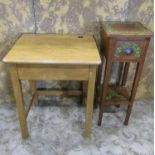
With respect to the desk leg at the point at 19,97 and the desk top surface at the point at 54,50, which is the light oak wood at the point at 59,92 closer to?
the desk leg at the point at 19,97

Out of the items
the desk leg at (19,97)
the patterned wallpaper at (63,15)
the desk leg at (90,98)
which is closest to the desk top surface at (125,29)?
the patterned wallpaper at (63,15)

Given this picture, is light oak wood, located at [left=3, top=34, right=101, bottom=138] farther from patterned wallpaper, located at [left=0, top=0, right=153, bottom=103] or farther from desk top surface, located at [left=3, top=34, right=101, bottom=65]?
patterned wallpaper, located at [left=0, top=0, right=153, bottom=103]

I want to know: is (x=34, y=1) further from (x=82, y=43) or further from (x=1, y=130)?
(x=1, y=130)

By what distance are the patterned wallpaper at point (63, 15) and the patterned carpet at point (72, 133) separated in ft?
2.41

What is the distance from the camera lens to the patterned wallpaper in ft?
4.79

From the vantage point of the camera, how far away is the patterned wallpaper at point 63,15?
1460 mm

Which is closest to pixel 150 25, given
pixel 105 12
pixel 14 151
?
pixel 105 12

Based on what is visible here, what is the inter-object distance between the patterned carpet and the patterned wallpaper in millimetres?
734

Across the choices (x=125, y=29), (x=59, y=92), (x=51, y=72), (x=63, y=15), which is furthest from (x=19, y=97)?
(x=125, y=29)

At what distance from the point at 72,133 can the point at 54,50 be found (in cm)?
76

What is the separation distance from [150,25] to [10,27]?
3.87 feet

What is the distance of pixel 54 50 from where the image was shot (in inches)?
48.8

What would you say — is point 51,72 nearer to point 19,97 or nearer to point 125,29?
point 19,97

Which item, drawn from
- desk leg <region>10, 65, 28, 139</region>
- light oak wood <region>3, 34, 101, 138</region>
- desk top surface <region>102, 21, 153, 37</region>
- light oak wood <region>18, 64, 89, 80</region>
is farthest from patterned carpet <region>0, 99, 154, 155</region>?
desk top surface <region>102, 21, 153, 37</region>
